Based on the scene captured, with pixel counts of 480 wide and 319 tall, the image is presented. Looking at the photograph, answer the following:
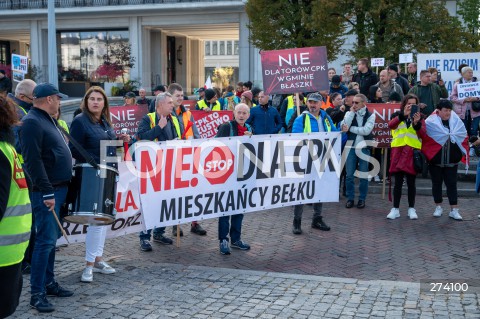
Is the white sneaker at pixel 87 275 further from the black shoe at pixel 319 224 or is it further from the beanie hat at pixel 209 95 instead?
the beanie hat at pixel 209 95

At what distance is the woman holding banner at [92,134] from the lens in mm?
6289

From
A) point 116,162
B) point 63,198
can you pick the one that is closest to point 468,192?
point 116,162

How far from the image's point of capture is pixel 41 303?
551 centimetres

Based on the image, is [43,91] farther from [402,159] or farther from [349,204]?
[349,204]

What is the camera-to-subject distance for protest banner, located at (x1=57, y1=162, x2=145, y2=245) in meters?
7.19

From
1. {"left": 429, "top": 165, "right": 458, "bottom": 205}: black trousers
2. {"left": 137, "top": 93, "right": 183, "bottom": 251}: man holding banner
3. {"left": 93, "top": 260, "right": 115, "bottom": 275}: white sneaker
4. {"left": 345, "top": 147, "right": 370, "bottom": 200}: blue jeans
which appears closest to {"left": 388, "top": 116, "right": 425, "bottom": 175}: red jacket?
{"left": 429, "top": 165, "right": 458, "bottom": 205}: black trousers

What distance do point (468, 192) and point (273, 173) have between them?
4.92 m

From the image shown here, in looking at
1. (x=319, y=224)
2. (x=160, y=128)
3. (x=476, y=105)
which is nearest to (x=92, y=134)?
(x=160, y=128)

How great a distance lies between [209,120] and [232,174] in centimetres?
550

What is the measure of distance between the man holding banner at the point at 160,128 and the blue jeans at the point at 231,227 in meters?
0.84

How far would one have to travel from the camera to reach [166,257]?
754 cm

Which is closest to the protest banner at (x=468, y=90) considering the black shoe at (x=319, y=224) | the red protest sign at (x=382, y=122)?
the red protest sign at (x=382, y=122)

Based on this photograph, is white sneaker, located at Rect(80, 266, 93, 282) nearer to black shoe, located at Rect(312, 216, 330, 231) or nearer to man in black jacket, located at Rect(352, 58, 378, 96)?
black shoe, located at Rect(312, 216, 330, 231)

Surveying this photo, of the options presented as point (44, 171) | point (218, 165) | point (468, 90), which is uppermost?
point (468, 90)
